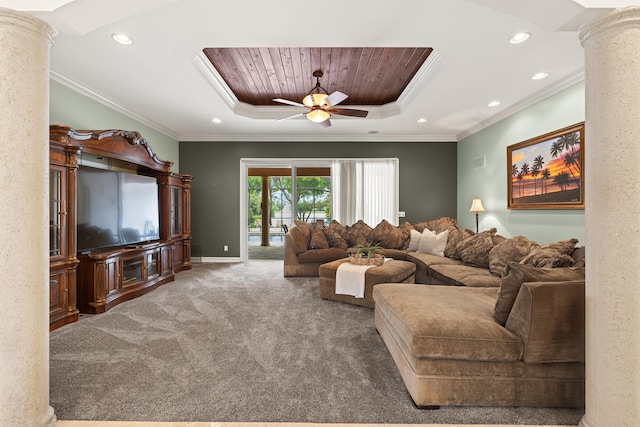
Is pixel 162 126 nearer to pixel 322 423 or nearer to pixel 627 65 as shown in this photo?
pixel 322 423

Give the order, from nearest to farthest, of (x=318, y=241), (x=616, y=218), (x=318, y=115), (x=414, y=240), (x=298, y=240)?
(x=616, y=218) < (x=318, y=115) < (x=298, y=240) < (x=318, y=241) < (x=414, y=240)

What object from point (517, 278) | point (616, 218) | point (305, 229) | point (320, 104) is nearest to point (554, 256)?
point (517, 278)

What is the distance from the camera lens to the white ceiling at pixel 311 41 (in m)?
1.72

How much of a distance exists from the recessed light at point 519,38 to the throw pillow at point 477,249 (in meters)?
2.29

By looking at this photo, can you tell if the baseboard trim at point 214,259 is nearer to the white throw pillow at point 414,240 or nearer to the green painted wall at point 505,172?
the white throw pillow at point 414,240

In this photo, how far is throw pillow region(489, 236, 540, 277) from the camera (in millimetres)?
3303

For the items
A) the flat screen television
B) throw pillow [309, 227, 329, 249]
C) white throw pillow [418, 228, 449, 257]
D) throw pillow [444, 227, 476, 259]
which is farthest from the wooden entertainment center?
throw pillow [444, 227, 476, 259]

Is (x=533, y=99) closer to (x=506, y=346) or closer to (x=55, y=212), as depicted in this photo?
(x=506, y=346)

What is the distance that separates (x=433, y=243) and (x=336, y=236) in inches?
66.7

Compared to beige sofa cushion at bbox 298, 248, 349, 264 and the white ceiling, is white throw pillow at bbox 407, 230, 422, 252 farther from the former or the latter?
the white ceiling

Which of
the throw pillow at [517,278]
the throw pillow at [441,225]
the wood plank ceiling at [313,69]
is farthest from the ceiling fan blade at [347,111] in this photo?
the throw pillow at [441,225]

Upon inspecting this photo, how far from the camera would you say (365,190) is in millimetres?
6809

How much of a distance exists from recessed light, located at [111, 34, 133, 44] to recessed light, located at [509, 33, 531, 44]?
353cm

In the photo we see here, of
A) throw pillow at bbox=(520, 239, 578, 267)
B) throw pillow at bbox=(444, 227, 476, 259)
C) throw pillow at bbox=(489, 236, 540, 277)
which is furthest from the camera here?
throw pillow at bbox=(444, 227, 476, 259)
